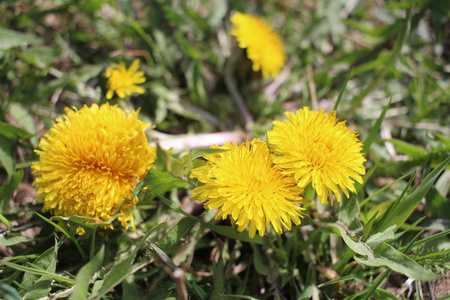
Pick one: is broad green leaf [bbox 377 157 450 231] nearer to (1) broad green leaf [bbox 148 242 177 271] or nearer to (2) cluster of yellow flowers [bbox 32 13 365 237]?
(2) cluster of yellow flowers [bbox 32 13 365 237]

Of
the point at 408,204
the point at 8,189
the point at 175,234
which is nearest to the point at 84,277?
the point at 175,234

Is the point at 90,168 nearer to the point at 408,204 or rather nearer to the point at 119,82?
the point at 119,82

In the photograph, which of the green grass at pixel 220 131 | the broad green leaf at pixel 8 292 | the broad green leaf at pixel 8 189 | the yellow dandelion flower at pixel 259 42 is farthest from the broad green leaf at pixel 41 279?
the yellow dandelion flower at pixel 259 42

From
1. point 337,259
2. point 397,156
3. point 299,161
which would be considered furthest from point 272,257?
point 397,156

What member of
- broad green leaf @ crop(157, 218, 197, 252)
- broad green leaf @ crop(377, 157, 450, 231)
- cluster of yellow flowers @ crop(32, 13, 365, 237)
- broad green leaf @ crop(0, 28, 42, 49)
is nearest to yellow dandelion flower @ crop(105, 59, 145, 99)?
cluster of yellow flowers @ crop(32, 13, 365, 237)

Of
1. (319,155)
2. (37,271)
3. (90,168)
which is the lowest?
(37,271)

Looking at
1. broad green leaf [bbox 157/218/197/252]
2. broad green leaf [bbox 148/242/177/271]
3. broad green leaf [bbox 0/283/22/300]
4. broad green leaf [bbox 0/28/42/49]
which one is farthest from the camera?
broad green leaf [bbox 0/28/42/49]
